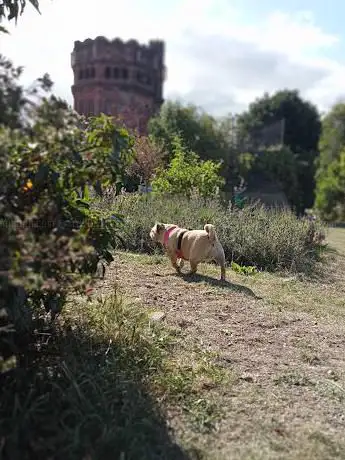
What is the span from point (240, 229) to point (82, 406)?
5.62 meters

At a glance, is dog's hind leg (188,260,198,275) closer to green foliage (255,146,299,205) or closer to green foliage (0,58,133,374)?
green foliage (0,58,133,374)

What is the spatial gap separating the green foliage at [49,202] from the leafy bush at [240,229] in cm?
434

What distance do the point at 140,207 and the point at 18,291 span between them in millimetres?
5880

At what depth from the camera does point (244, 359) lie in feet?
12.4

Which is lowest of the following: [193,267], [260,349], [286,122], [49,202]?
[260,349]

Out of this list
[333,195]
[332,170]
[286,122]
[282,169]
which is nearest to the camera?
[333,195]

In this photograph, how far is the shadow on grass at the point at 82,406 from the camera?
2328 millimetres

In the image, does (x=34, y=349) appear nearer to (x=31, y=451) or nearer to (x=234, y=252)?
(x=31, y=451)

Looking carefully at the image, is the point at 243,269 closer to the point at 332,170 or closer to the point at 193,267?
the point at 193,267

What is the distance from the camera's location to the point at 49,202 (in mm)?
2504

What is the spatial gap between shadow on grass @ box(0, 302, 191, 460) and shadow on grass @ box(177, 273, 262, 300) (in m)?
2.33

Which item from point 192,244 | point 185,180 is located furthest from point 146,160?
point 192,244

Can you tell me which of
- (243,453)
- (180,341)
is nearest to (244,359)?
(180,341)

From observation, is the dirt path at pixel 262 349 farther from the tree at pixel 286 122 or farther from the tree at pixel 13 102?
the tree at pixel 286 122
